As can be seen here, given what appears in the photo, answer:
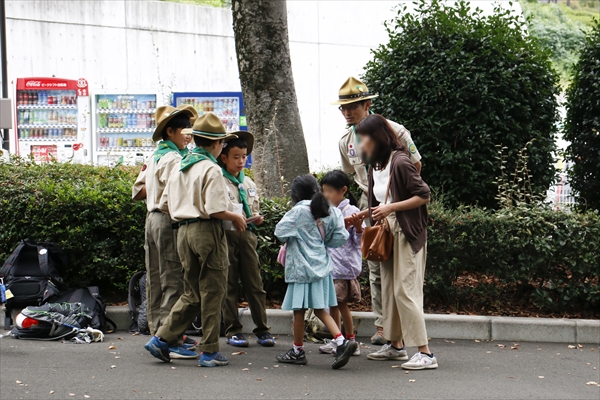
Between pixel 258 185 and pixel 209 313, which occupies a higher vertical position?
pixel 258 185

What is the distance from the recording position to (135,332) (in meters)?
6.84

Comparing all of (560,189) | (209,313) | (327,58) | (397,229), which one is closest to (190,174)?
(209,313)

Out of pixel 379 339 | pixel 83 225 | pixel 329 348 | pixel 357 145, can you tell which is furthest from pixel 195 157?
pixel 379 339

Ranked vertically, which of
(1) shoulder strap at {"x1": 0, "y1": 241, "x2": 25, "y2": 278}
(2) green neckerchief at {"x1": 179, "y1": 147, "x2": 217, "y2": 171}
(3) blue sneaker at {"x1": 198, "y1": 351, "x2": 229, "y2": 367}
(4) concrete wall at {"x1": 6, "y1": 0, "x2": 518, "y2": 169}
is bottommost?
(3) blue sneaker at {"x1": 198, "y1": 351, "x2": 229, "y2": 367}

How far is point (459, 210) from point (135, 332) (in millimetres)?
3245

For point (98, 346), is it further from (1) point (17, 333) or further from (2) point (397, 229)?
(2) point (397, 229)

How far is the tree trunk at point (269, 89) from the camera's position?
8.52 metres

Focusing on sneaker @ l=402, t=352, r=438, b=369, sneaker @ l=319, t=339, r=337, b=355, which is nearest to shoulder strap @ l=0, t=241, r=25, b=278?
sneaker @ l=319, t=339, r=337, b=355

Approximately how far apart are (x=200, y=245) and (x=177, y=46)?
17.5 metres

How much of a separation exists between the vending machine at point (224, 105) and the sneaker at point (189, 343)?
487 inches

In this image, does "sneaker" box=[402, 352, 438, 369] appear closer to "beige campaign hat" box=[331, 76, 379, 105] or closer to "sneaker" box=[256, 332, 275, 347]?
"sneaker" box=[256, 332, 275, 347]

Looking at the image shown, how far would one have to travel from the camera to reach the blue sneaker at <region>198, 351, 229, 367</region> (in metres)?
5.65

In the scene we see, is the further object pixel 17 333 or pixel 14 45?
pixel 14 45

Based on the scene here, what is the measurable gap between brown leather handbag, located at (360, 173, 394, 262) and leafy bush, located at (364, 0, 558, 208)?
2.57 m
